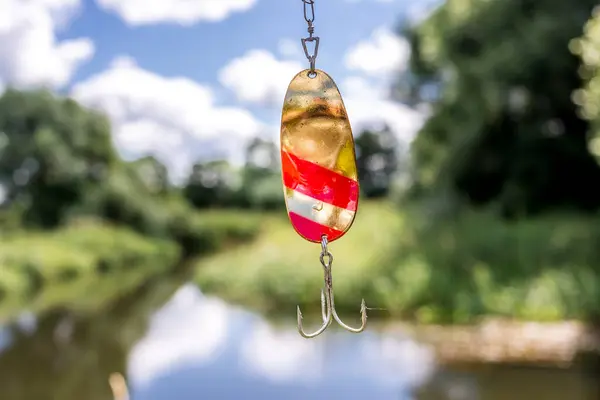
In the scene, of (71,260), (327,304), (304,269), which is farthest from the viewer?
(71,260)

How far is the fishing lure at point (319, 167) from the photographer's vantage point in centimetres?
67

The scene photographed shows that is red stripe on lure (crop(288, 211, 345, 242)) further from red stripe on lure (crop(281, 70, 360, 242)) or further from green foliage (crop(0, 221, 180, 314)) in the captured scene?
green foliage (crop(0, 221, 180, 314))

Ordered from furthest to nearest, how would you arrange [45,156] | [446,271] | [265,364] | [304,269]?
1. [45,156]
2. [304,269]
3. [446,271]
4. [265,364]

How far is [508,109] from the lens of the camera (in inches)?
231

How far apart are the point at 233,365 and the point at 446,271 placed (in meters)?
1.72

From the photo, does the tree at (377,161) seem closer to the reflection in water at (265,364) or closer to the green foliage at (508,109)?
the green foliage at (508,109)

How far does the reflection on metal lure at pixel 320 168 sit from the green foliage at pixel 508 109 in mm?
5020

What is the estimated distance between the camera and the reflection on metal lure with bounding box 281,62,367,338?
0.67m

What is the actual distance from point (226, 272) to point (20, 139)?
3523 millimetres

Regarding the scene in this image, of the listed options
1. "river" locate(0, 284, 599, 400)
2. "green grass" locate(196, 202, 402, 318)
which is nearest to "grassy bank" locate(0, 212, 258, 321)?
"river" locate(0, 284, 599, 400)

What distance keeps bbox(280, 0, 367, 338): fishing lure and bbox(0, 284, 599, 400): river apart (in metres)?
3.24

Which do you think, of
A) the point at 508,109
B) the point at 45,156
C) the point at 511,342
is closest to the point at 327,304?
the point at 511,342

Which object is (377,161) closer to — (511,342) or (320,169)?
(511,342)

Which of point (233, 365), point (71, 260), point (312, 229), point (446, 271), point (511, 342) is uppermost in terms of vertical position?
point (71, 260)
